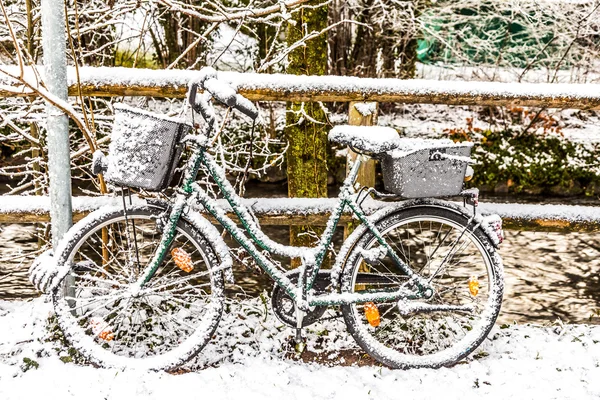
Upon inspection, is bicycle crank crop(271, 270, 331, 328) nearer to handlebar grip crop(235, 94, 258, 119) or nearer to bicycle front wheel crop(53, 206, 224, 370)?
bicycle front wheel crop(53, 206, 224, 370)

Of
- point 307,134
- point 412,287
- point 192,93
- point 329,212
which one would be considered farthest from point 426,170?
point 307,134

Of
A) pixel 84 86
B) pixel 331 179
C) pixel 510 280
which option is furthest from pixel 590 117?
pixel 84 86

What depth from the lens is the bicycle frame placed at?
3004 mm

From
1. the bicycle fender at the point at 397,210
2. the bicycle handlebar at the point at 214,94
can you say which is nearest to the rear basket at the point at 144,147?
the bicycle handlebar at the point at 214,94

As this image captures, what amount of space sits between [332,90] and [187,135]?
896 millimetres

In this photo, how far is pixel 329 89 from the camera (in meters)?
3.43

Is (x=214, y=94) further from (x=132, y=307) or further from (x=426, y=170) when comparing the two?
(x=132, y=307)

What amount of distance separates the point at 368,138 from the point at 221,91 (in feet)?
2.24

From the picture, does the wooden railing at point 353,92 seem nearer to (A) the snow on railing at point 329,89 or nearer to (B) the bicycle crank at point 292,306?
(A) the snow on railing at point 329,89

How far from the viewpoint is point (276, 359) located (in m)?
3.29

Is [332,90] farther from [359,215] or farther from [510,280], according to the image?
[510,280]

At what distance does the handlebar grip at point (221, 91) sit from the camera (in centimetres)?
279

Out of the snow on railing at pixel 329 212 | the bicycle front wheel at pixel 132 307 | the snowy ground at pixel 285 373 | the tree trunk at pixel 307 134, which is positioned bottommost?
the snowy ground at pixel 285 373

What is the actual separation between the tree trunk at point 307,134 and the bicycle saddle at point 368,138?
1.43 metres
